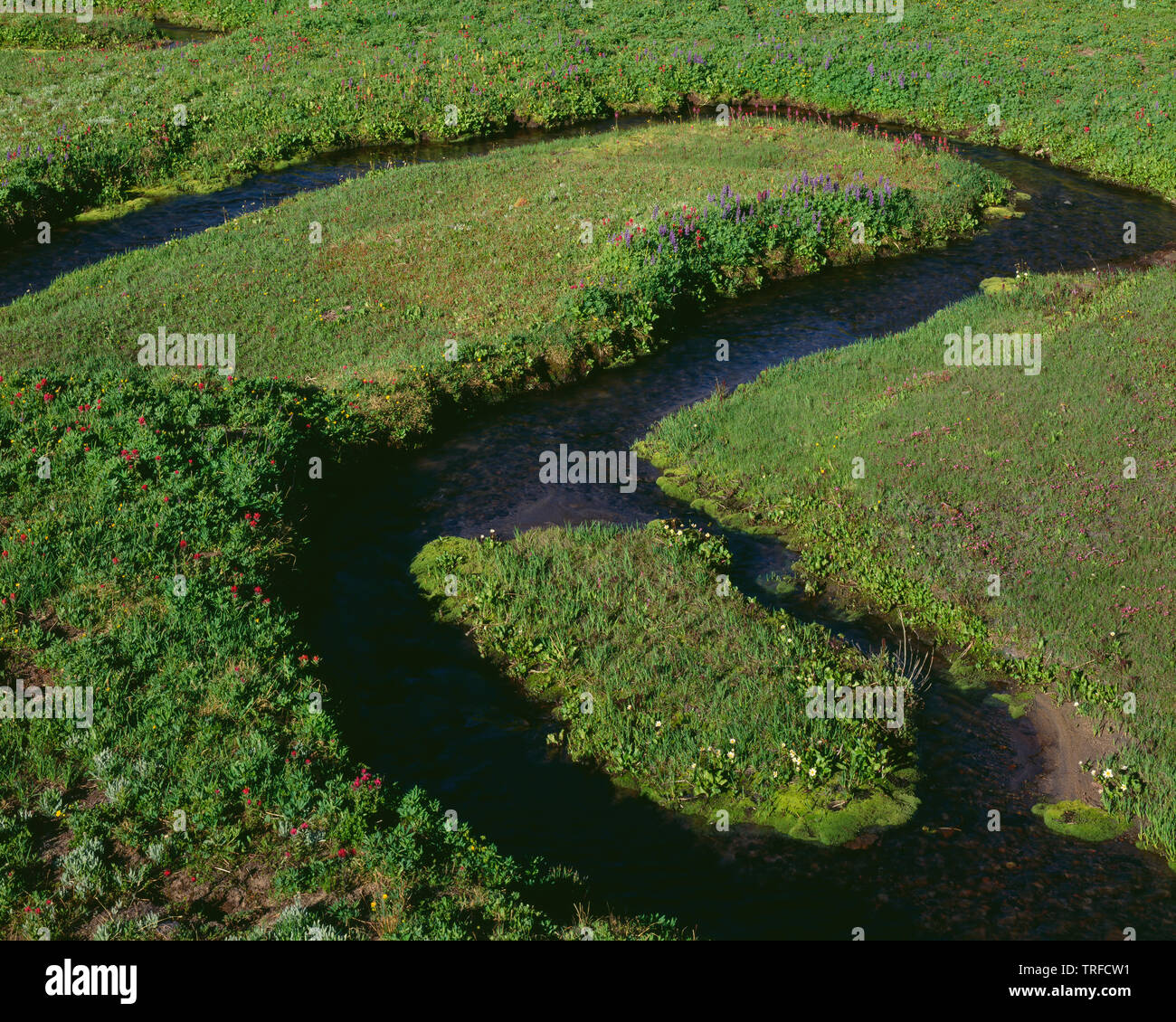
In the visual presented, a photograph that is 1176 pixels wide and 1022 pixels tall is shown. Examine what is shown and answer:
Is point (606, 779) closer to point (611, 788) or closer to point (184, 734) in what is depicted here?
point (611, 788)

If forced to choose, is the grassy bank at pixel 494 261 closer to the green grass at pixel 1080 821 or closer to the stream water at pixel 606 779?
the stream water at pixel 606 779

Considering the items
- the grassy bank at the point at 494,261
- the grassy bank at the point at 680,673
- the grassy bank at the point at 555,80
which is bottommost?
the grassy bank at the point at 680,673

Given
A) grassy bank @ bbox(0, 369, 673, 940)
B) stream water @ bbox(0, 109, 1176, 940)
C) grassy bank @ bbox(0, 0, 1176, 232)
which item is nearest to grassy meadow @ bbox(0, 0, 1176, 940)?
grassy bank @ bbox(0, 369, 673, 940)

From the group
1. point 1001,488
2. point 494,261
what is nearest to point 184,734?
point 1001,488

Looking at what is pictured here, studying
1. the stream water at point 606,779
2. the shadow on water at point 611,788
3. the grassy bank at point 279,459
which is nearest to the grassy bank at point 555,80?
the grassy bank at point 279,459

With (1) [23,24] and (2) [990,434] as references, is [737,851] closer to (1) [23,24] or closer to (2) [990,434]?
(2) [990,434]

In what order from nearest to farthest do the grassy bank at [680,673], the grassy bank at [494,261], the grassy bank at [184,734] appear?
1. the grassy bank at [184,734]
2. the grassy bank at [680,673]
3. the grassy bank at [494,261]

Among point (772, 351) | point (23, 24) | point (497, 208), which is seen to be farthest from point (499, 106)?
point (23, 24)
